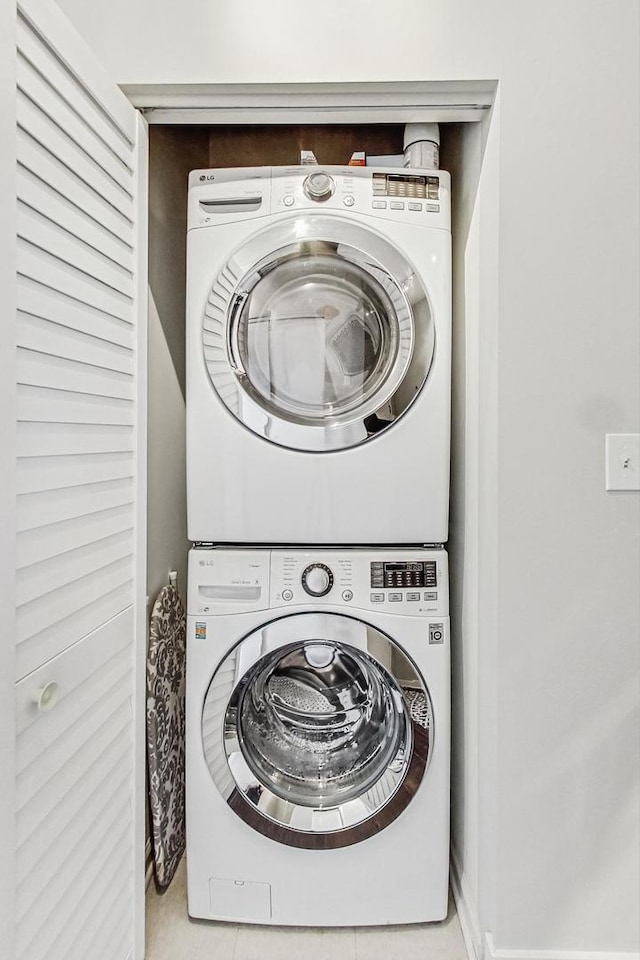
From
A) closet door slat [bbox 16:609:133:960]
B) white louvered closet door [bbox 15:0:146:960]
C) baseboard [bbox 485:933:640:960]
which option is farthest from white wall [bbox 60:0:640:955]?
closet door slat [bbox 16:609:133:960]

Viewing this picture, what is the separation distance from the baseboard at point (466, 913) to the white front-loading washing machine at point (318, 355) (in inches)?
34.2

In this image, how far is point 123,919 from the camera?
137cm

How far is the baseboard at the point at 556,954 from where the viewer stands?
1.42 m

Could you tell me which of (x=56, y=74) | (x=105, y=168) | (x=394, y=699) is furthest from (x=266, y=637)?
(x=56, y=74)

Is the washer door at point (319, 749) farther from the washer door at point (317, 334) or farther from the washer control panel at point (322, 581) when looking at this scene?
the washer door at point (317, 334)

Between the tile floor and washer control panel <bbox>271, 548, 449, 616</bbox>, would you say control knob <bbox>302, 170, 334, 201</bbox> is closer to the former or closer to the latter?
washer control panel <bbox>271, 548, 449, 616</bbox>

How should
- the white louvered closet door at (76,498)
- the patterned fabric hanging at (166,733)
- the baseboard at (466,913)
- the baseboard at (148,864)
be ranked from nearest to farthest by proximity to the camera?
the white louvered closet door at (76,498) < the baseboard at (466,913) < the patterned fabric hanging at (166,733) < the baseboard at (148,864)

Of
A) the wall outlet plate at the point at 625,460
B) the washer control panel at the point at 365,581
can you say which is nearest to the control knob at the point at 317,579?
the washer control panel at the point at 365,581

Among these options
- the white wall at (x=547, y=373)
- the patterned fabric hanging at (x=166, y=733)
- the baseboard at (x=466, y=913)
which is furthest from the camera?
the patterned fabric hanging at (x=166, y=733)

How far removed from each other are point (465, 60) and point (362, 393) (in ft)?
2.36

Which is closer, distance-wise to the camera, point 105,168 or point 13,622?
point 13,622

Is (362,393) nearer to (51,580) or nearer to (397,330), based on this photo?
(397,330)

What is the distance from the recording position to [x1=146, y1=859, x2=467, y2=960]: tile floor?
1.54m

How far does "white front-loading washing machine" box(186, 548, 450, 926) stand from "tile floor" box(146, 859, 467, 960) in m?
0.04
